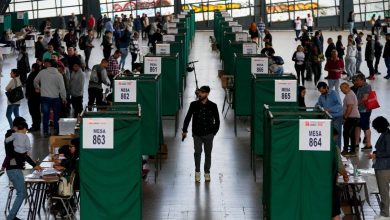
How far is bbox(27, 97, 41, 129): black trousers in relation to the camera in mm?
23047

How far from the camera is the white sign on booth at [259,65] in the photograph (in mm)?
23297

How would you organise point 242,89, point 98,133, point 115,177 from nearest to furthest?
1. point 98,133
2. point 115,177
3. point 242,89

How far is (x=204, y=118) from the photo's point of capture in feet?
57.4

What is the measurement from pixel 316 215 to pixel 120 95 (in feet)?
19.2

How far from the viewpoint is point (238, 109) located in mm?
23406

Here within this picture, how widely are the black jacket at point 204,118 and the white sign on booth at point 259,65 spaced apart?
5903 mm

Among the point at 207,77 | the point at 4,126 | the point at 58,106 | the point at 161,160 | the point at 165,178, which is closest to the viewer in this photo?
the point at 165,178

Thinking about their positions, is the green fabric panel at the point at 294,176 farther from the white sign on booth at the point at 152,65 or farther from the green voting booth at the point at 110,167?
the white sign on booth at the point at 152,65

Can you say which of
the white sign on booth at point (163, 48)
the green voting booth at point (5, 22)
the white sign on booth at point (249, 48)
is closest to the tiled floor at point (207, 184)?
the white sign on booth at point (163, 48)

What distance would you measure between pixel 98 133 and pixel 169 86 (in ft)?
33.3

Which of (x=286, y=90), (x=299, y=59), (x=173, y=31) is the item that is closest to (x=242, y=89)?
(x=286, y=90)

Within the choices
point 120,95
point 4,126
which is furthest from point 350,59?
point 120,95

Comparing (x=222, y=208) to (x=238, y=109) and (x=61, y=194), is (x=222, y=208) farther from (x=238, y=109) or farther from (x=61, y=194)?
(x=238, y=109)

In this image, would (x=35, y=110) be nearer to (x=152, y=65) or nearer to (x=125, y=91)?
(x=152, y=65)
